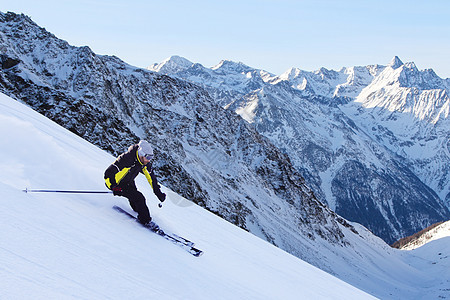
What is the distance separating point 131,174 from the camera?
8.78 m

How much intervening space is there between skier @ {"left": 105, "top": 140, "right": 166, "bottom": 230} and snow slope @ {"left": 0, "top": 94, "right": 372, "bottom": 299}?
1.33 feet

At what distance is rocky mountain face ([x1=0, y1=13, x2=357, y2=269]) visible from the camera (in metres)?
52.4

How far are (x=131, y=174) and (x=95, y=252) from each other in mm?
2827

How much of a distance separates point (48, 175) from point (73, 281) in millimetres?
4504

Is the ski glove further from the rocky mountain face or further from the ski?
the rocky mountain face

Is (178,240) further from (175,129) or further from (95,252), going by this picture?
(175,129)

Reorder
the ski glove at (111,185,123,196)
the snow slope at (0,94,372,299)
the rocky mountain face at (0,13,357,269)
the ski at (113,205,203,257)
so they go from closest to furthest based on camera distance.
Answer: the snow slope at (0,94,372,299) < the ski glove at (111,185,123,196) < the ski at (113,205,203,257) < the rocky mountain face at (0,13,357,269)

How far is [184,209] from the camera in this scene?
13.3m

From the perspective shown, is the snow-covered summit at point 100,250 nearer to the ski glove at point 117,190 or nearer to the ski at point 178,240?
the ski at point 178,240

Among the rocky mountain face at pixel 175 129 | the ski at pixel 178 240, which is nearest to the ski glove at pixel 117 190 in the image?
the ski at pixel 178 240

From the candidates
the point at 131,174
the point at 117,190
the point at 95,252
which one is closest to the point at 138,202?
the point at 117,190

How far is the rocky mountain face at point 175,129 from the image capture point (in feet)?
172

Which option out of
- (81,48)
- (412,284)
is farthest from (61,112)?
(412,284)

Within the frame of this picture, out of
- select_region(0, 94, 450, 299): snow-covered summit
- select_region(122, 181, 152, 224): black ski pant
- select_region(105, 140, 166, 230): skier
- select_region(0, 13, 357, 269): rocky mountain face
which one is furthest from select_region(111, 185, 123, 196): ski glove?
select_region(0, 13, 357, 269): rocky mountain face
